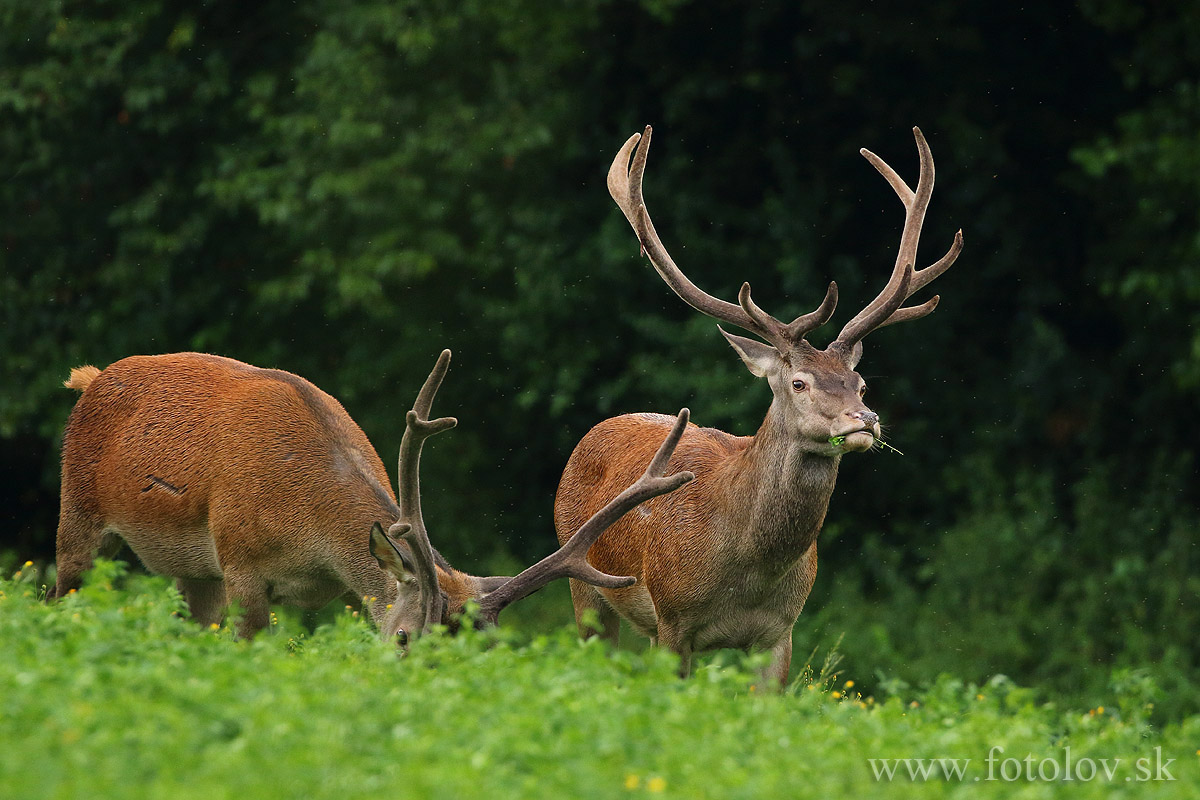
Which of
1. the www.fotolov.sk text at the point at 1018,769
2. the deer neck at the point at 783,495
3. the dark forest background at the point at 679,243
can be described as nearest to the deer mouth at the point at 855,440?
the deer neck at the point at 783,495

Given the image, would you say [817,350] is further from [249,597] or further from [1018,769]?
[249,597]

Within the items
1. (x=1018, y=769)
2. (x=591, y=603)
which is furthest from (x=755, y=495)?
(x=1018, y=769)

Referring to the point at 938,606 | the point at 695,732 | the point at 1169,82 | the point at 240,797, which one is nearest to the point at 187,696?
the point at 240,797

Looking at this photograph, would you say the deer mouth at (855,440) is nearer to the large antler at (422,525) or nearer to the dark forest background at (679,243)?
the large antler at (422,525)

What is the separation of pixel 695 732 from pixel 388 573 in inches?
110

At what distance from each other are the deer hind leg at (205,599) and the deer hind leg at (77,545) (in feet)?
1.69

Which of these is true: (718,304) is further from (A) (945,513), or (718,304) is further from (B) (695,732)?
(A) (945,513)

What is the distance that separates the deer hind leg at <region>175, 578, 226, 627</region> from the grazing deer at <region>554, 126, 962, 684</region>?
208cm

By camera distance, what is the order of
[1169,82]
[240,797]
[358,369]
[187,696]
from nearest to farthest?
Result: [240,797]
[187,696]
[1169,82]
[358,369]

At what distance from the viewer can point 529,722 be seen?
4.28 m

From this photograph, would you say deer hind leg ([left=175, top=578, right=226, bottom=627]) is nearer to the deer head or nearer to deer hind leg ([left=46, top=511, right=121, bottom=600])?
deer hind leg ([left=46, top=511, right=121, bottom=600])

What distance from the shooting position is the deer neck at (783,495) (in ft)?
22.1

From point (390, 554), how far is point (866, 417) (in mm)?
2115

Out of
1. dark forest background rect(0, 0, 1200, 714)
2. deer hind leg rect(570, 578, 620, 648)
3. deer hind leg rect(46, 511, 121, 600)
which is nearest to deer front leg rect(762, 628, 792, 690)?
deer hind leg rect(570, 578, 620, 648)
